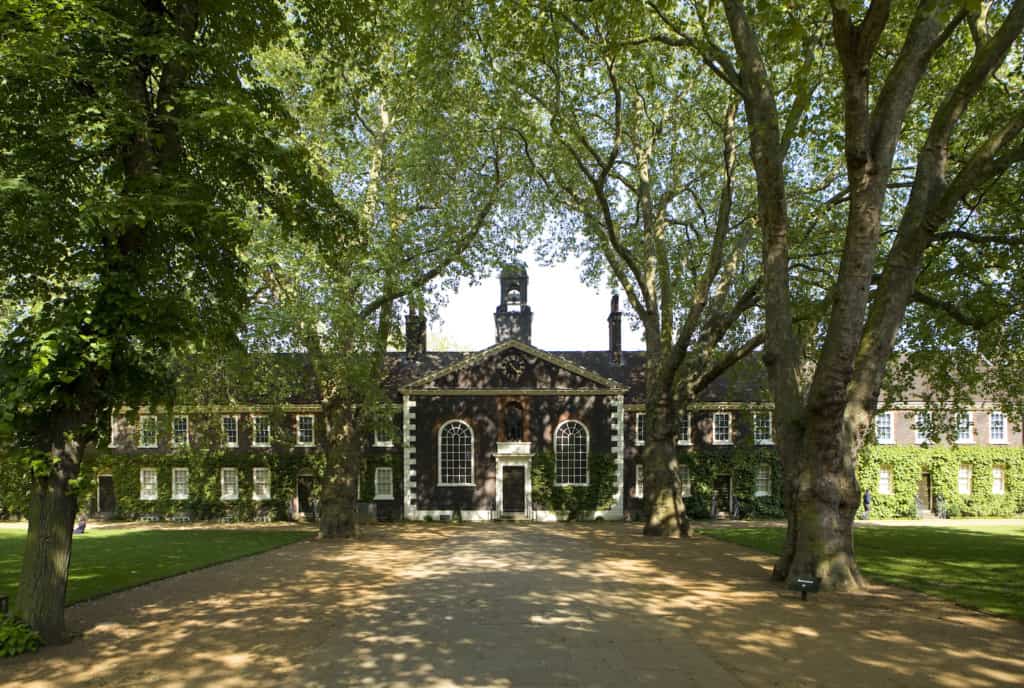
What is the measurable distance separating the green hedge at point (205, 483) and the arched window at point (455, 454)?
6.40 meters

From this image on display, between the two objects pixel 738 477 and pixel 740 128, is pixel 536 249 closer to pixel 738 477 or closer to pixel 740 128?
pixel 740 128

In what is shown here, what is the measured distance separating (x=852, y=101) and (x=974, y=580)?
35.5 feet

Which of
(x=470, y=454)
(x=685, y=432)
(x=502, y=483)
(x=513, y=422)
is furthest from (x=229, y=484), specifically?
(x=685, y=432)

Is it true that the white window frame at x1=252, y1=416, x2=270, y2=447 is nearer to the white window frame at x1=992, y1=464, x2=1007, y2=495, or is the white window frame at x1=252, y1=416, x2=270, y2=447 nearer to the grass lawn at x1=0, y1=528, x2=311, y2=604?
the grass lawn at x1=0, y1=528, x2=311, y2=604

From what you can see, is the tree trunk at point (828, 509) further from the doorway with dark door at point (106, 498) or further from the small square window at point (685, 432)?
the doorway with dark door at point (106, 498)

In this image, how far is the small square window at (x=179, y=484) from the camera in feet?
125

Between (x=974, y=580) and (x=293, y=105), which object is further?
(x=293, y=105)

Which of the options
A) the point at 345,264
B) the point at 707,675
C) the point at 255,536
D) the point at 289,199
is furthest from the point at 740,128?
the point at 255,536

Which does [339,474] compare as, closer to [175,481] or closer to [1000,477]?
[175,481]

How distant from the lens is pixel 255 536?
2872cm

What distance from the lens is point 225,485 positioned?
126ft

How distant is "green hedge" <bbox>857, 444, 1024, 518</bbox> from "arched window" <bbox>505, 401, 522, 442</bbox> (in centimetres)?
1883

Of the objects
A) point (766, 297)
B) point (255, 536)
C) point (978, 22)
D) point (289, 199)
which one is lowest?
point (255, 536)

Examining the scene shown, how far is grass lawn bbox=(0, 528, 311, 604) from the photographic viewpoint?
52.2 feet
